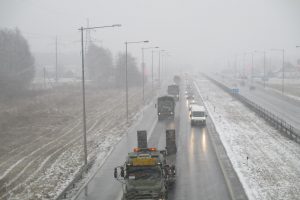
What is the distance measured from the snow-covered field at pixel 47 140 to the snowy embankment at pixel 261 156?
11.0m

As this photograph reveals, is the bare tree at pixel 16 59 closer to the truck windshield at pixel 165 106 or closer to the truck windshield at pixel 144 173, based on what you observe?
the truck windshield at pixel 165 106

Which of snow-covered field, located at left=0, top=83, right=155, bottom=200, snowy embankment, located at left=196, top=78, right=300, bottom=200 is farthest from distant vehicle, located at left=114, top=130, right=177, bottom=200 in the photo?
snow-covered field, located at left=0, top=83, right=155, bottom=200

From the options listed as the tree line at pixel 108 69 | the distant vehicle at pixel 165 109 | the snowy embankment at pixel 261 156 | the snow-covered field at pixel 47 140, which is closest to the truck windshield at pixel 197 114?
the snowy embankment at pixel 261 156

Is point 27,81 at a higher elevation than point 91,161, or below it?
higher

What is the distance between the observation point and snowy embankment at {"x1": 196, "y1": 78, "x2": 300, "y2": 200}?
72.5ft

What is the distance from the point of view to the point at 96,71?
4813 inches

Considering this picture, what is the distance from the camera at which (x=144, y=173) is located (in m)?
18.5

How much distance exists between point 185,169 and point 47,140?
18268mm

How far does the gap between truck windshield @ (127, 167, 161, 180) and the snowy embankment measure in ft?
18.3

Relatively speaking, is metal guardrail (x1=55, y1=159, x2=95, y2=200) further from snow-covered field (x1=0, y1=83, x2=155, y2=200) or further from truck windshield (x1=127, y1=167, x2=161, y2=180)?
truck windshield (x1=127, y1=167, x2=161, y2=180)

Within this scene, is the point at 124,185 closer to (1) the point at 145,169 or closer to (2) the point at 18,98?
(1) the point at 145,169

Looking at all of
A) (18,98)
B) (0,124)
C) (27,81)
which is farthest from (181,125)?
(27,81)

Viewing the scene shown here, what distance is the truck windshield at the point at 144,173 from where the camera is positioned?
18422 mm

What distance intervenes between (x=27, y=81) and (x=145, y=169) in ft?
231
